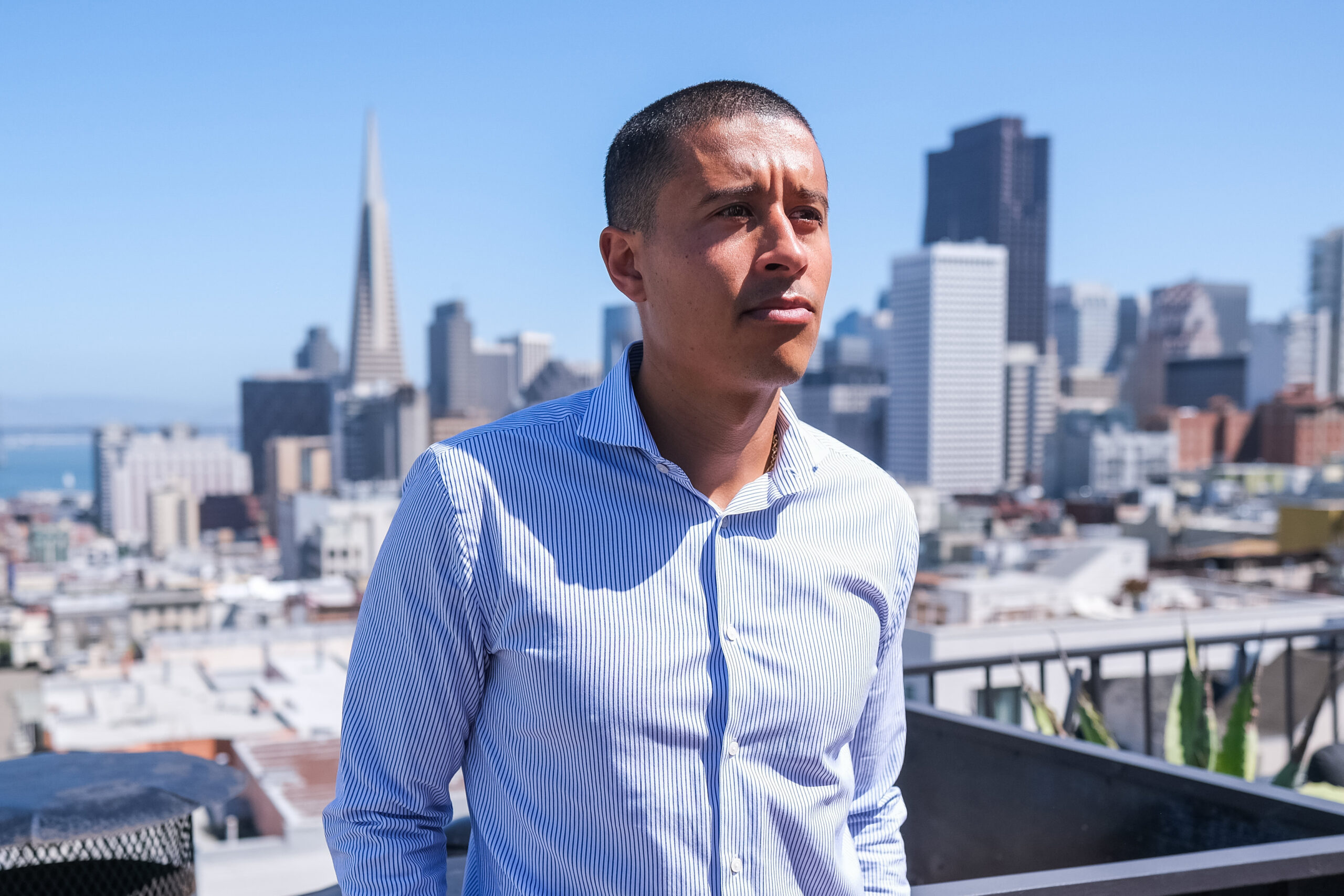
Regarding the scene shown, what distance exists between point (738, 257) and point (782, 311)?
65 mm

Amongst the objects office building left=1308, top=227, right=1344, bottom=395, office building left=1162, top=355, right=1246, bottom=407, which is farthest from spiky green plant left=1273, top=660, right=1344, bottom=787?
office building left=1308, top=227, right=1344, bottom=395

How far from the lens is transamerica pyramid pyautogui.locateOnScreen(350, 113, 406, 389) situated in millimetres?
137625

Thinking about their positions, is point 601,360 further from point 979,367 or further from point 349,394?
point 979,367

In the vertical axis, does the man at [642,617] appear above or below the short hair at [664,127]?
below

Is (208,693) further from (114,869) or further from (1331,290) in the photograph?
(1331,290)

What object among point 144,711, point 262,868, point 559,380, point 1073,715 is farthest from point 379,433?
point 1073,715

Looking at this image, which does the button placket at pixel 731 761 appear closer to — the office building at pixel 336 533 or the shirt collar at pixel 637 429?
the shirt collar at pixel 637 429

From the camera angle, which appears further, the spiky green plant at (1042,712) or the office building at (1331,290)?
the office building at (1331,290)

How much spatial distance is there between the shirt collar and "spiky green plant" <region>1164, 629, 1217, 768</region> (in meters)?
1.57

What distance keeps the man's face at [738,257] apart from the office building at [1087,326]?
160342mm

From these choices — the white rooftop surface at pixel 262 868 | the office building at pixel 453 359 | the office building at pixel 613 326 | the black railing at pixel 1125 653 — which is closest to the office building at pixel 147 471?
the office building at pixel 453 359

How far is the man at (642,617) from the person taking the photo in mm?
1021

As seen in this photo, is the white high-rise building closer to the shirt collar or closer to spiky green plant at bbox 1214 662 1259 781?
spiky green plant at bbox 1214 662 1259 781

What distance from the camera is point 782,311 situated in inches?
41.1
